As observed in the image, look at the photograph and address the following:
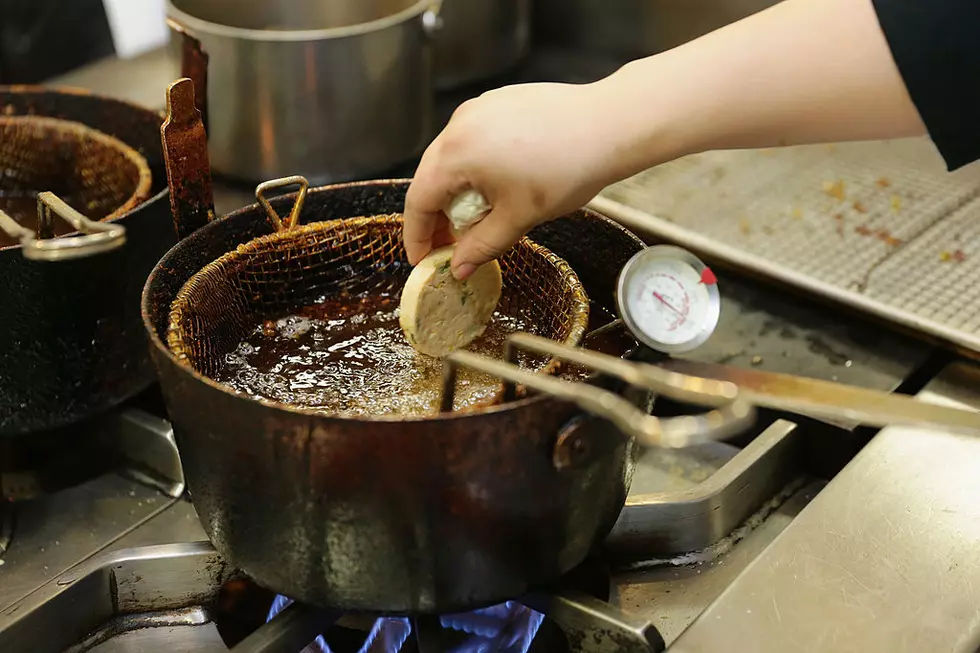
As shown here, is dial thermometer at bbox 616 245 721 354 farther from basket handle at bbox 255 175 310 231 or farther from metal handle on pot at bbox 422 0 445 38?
metal handle on pot at bbox 422 0 445 38

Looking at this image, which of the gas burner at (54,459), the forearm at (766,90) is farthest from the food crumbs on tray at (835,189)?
the gas burner at (54,459)

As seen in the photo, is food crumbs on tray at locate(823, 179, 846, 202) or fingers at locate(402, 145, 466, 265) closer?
fingers at locate(402, 145, 466, 265)

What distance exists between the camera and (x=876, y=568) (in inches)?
36.3

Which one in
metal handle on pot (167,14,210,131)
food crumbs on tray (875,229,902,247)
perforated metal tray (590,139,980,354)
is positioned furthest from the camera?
food crumbs on tray (875,229,902,247)

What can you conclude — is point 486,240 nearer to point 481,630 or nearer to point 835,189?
point 481,630

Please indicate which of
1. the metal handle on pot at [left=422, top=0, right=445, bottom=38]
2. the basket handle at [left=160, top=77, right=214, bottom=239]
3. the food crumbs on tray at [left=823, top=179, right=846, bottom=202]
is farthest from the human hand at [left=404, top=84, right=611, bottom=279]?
the food crumbs on tray at [left=823, top=179, right=846, bottom=202]

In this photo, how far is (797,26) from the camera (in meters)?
0.74

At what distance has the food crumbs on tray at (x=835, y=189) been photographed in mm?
1517

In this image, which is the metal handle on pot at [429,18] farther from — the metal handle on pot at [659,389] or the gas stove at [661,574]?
the metal handle on pot at [659,389]

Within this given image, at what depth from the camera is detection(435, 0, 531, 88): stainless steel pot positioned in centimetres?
178

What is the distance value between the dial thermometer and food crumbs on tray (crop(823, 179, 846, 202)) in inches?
26.1

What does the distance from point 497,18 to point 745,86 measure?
1.15 m

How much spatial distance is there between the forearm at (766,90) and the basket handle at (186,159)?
41 cm

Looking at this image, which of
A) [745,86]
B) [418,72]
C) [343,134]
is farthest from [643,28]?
[745,86]
